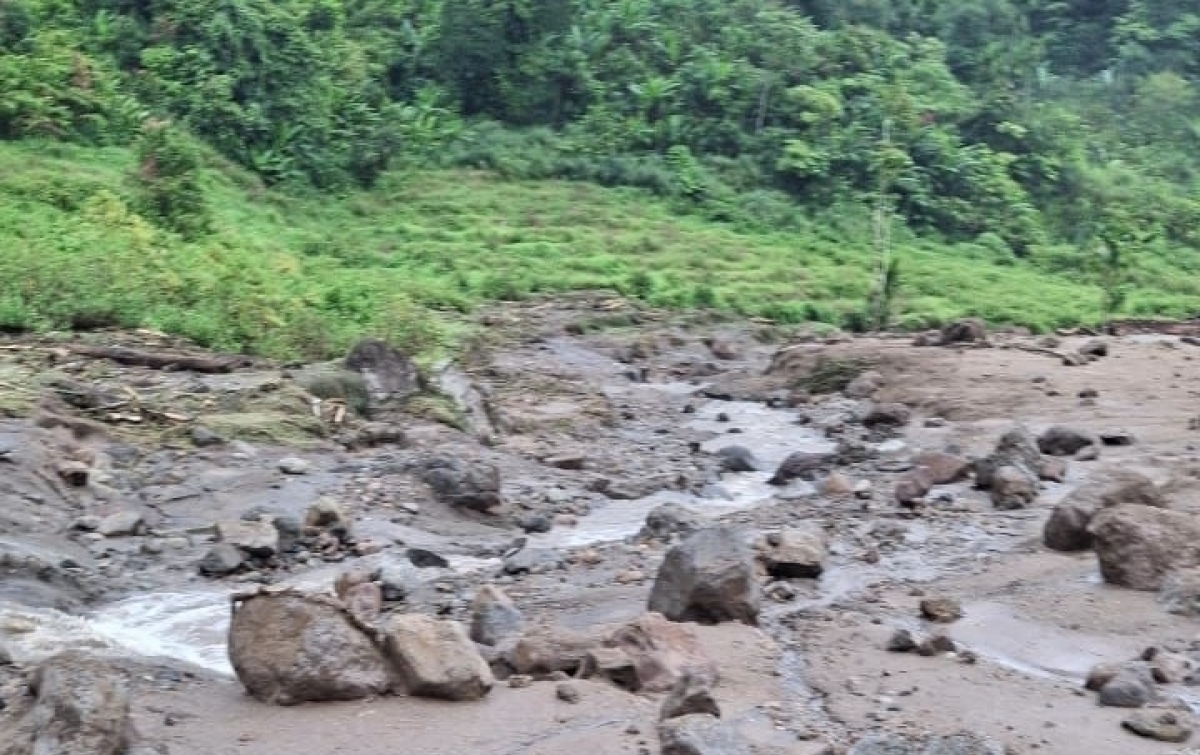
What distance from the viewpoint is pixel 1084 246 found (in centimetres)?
3700

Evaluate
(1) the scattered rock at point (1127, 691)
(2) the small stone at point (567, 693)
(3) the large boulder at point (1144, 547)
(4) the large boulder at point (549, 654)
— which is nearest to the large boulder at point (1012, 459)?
(3) the large boulder at point (1144, 547)

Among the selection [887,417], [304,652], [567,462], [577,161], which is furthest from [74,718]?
[577,161]

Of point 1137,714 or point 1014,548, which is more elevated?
point 1137,714

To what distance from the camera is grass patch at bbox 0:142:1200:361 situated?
17.2m

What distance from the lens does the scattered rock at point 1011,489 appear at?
11.0 meters

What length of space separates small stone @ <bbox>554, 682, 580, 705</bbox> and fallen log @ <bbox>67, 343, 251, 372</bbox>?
29.7ft

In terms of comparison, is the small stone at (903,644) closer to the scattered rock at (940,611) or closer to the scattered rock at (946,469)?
the scattered rock at (940,611)

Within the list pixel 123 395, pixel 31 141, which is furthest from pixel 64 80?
pixel 123 395

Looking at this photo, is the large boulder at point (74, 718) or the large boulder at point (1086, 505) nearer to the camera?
the large boulder at point (74, 718)

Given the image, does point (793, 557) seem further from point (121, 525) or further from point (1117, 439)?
point (1117, 439)

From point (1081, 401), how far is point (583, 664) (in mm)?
10509

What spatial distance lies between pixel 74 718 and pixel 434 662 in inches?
59.7

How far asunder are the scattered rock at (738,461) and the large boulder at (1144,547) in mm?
5964

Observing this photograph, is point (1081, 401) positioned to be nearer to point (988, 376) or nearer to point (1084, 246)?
point (988, 376)
